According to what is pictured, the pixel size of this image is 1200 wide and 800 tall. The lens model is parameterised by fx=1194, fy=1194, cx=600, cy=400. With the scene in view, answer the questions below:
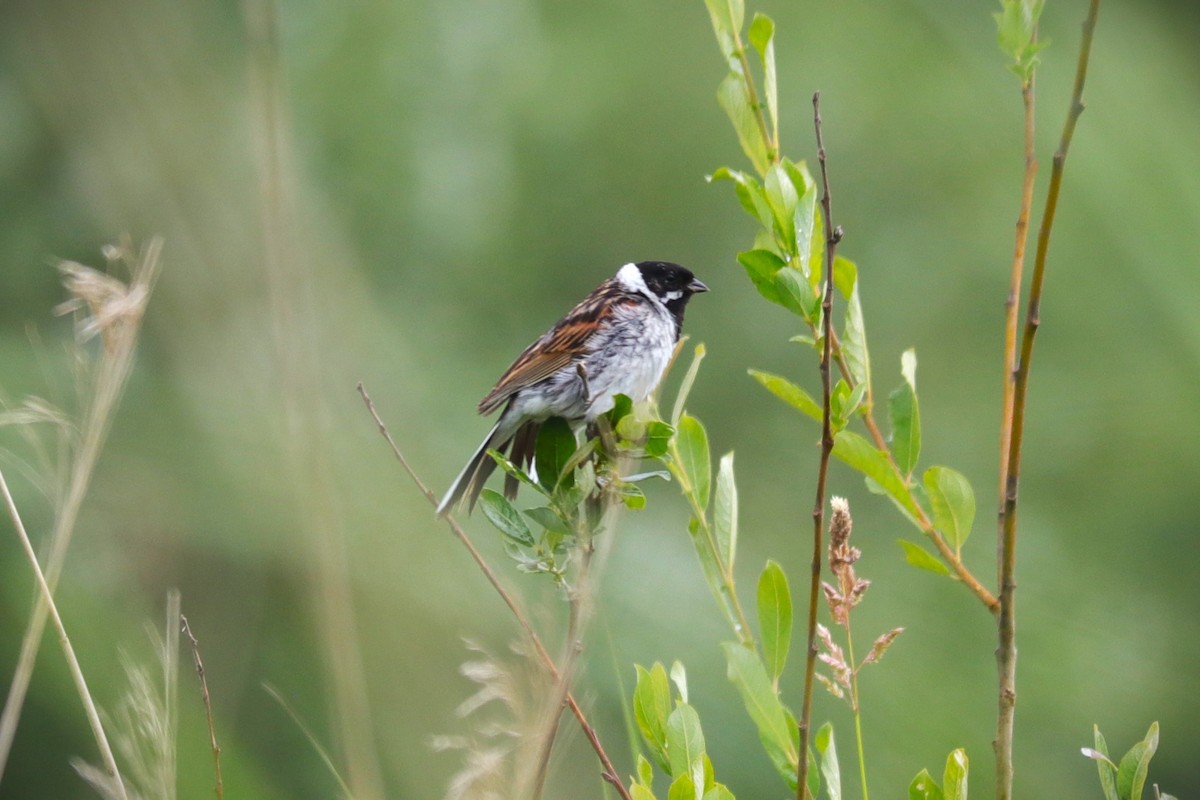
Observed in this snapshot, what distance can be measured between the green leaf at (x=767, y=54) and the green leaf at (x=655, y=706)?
540 millimetres

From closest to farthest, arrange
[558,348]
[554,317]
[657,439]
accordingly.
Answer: [657,439], [558,348], [554,317]

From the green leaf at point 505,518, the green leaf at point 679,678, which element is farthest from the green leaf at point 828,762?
A: the green leaf at point 505,518

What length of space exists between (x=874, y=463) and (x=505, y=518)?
413mm

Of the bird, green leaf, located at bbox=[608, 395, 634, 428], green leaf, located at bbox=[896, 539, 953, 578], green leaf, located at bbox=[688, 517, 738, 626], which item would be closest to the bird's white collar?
the bird

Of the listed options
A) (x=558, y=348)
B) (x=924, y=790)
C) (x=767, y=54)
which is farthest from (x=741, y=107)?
(x=558, y=348)

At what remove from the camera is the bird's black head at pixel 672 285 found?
112 inches

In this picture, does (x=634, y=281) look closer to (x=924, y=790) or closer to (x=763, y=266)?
(x=763, y=266)

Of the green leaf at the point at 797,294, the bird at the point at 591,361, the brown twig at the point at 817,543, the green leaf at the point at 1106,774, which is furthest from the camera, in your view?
the bird at the point at 591,361

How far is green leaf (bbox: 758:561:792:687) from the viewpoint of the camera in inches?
43.4

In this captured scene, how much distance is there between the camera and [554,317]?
13.7ft

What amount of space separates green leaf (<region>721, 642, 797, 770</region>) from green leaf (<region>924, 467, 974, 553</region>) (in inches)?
8.6

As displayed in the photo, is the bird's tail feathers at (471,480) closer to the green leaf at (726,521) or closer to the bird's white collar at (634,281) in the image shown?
the bird's white collar at (634,281)

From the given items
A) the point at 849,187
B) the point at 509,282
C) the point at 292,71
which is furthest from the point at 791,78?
the point at 292,71

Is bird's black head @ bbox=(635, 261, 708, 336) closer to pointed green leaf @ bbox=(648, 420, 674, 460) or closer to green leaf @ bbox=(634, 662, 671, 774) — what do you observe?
pointed green leaf @ bbox=(648, 420, 674, 460)
